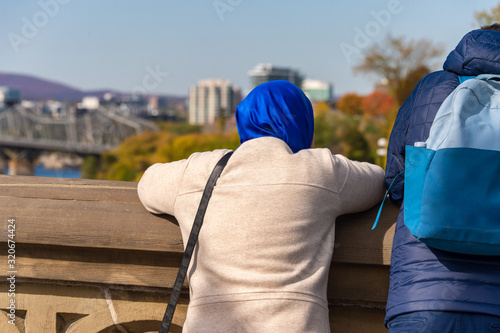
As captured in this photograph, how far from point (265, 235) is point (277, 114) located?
31cm

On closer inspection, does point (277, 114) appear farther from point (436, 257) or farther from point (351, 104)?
point (351, 104)

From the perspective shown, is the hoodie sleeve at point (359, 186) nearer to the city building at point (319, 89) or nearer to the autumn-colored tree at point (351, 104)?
the autumn-colored tree at point (351, 104)

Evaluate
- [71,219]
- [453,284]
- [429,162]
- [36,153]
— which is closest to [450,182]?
[429,162]

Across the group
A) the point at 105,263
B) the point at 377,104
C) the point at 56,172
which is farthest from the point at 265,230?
the point at 56,172

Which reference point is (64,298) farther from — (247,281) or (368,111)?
(368,111)

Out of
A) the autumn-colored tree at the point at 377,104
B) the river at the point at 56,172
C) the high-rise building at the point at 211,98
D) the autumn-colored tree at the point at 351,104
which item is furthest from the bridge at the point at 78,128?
the high-rise building at the point at 211,98

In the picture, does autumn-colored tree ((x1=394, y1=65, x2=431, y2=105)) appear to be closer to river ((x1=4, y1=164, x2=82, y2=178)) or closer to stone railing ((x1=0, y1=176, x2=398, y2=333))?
stone railing ((x1=0, y1=176, x2=398, y2=333))

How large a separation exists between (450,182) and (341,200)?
284 mm

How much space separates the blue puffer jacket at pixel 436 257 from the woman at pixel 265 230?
→ 0.48ft

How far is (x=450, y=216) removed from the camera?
1.20m

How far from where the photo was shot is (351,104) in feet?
228

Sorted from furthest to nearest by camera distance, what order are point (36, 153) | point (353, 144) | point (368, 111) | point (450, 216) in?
point (36, 153)
point (368, 111)
point (353, 144)
point (450, 216)

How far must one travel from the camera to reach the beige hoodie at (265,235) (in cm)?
131

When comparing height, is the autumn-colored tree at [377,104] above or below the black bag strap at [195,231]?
below
